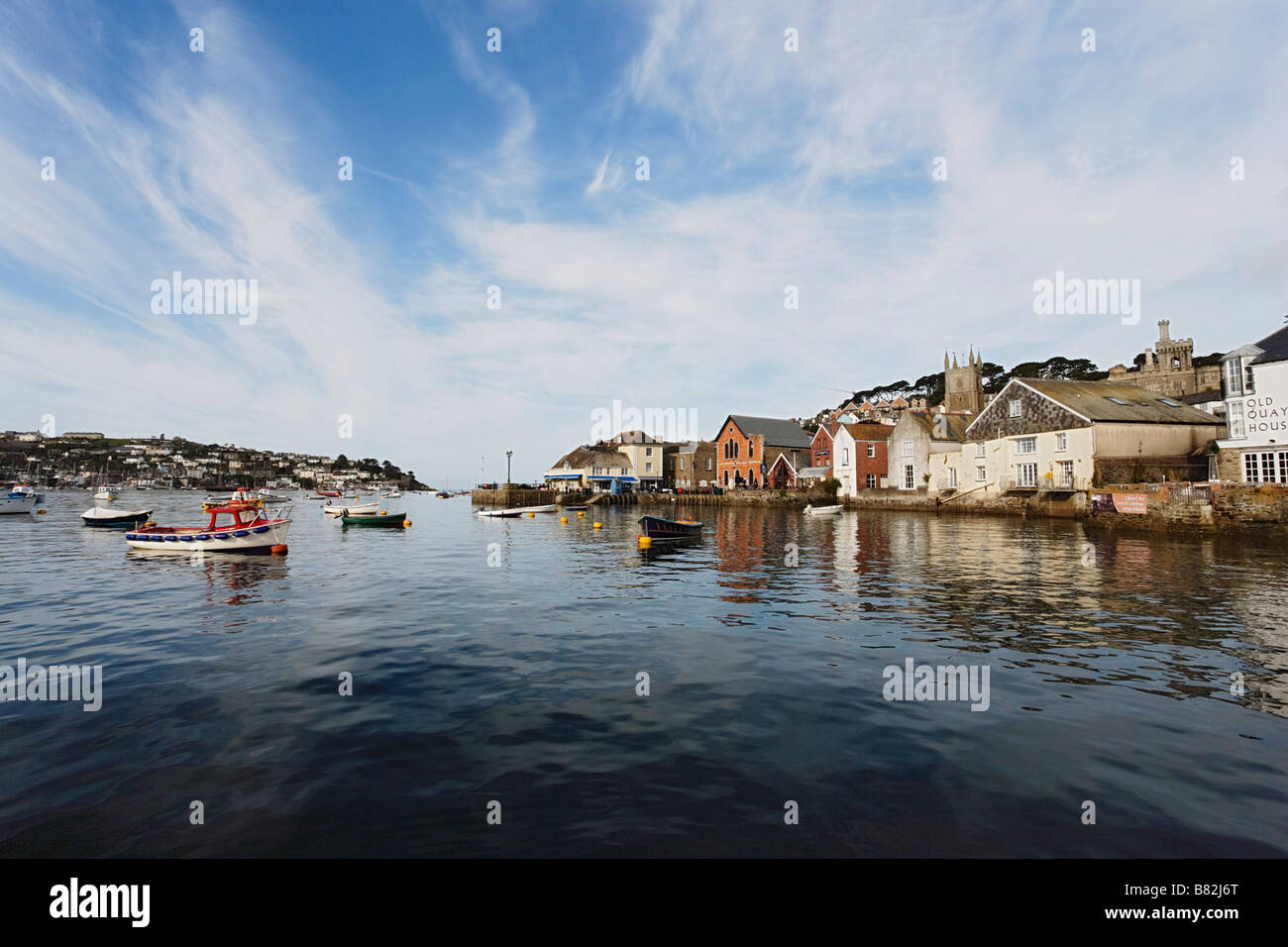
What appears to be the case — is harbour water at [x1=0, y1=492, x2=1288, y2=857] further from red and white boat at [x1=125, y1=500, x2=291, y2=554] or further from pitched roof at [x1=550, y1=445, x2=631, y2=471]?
pitched roof at [x1=550, y1=445, x2=631, y2=471]

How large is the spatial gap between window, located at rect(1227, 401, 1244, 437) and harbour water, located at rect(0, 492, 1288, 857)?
76.4 ft

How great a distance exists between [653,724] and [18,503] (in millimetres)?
86366

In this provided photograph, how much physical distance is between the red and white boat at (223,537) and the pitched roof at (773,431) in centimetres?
7234

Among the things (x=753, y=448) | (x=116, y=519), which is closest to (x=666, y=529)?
(x=116, y=519)

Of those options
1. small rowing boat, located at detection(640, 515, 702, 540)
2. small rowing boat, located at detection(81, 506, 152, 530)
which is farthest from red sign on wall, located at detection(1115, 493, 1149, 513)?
small rowing boat, located at detection(81, 506, 152, 530)

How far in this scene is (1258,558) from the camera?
83.9ft

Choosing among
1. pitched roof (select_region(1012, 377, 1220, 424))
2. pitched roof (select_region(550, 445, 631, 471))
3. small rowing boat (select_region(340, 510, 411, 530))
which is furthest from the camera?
pitched roof (select_region(550, 445, 631, 471))

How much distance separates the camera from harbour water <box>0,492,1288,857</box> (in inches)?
241

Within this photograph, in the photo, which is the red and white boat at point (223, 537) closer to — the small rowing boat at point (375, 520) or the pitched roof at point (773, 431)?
the small rowing boat at point (375, 520)

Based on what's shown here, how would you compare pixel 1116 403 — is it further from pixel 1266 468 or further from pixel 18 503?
pixel 18 503

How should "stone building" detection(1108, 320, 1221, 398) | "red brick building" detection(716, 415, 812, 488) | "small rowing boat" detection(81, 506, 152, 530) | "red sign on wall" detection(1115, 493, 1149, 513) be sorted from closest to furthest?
1. "red sign on wall" detection(1115, 493, 1149, 513)
2. "small rowing boat" detection(81, 506, 152, 530)
3. "stone building" detection(1108, 320, 1221, 398)
4. "red brick building" detection(716, 415, 812, 488)
